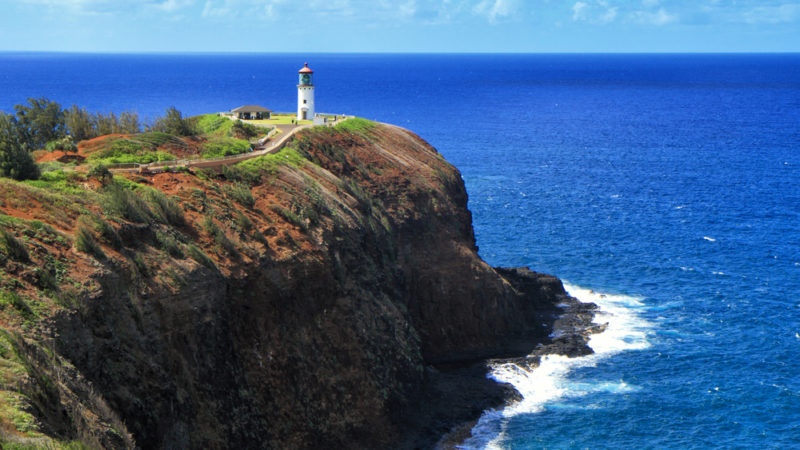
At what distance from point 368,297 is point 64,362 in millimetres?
21197

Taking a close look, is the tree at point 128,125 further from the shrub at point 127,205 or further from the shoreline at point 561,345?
the shoreline at point 561,345

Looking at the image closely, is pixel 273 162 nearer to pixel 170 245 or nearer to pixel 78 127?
pixel 170 245

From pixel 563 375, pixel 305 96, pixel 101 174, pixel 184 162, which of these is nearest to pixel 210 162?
pixel 184 162

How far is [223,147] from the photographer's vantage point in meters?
49.6

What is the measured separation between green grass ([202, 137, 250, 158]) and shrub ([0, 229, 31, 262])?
20.9 metres

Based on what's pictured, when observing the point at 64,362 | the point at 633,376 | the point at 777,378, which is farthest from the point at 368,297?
the point at 777,378

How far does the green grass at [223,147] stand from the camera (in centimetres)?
4862

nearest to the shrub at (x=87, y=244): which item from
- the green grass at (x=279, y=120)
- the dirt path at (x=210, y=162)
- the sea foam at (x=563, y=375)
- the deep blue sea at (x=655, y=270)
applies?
the dirt path at (x=210, y=162)

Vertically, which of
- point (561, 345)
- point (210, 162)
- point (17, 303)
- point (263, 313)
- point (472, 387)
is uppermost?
point (210, 162)

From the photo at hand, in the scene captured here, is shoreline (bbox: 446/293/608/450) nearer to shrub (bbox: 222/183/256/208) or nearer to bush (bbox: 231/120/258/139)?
shrub (bbox: 222/183/256/208)

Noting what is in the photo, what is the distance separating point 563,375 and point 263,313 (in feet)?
70.6

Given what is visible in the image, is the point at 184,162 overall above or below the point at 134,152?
below

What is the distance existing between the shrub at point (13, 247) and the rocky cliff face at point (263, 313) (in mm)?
420

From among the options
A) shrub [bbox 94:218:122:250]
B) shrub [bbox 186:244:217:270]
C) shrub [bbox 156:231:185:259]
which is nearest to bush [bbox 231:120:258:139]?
shrub [bbox 156:231:185:259]
